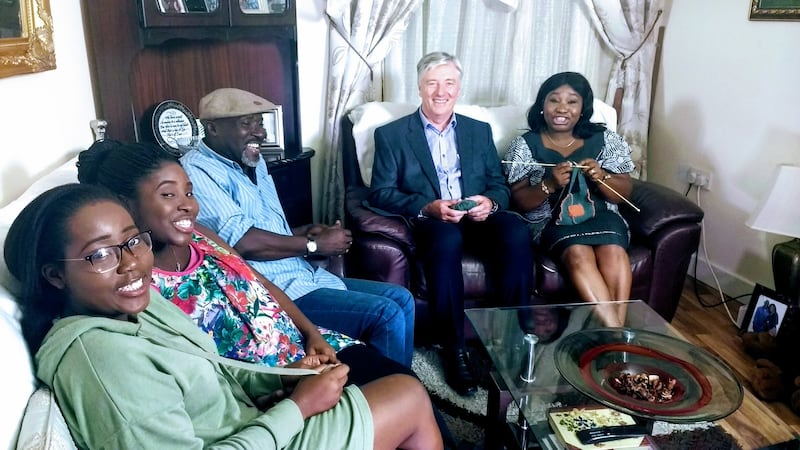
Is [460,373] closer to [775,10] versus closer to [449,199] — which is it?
[449,199]

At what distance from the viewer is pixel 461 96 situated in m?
3.08

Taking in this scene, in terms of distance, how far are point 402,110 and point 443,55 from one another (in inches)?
14.2

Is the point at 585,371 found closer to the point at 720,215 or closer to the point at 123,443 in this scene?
the point at 123,443

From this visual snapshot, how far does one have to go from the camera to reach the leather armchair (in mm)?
2131

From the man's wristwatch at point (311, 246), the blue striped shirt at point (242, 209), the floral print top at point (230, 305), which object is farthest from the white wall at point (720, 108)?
the floral print top at point (230, 305)

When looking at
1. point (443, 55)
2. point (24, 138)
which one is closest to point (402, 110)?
point (443, 55)

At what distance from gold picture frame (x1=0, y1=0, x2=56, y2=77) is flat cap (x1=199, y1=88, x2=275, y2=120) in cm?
42

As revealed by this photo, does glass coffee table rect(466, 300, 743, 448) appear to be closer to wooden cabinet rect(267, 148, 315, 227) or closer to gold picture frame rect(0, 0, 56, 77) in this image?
wooden cabinet rect(267, 148, 315, 227)

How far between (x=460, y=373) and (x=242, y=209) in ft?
3.08

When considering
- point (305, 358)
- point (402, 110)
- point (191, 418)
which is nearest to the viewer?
point (191, 418)

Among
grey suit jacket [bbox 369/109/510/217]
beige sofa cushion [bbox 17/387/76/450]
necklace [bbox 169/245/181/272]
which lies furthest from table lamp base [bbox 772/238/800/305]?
beige sofa cushion [bbox 17/387/76/450]

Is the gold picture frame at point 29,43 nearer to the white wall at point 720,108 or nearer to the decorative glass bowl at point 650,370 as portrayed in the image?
the white wall at point 720,108

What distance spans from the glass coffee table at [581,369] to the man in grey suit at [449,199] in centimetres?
32

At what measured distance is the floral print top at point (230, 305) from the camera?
1.22m
